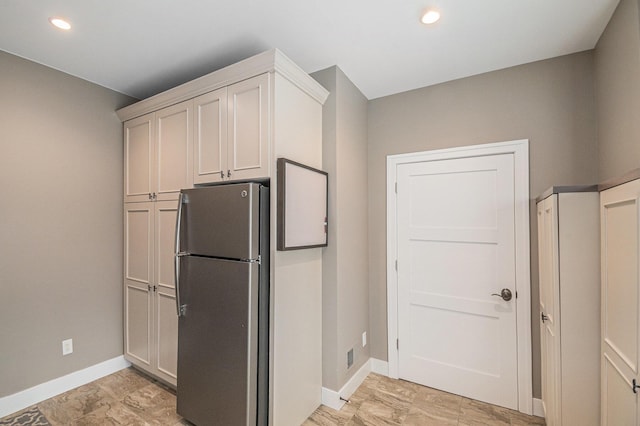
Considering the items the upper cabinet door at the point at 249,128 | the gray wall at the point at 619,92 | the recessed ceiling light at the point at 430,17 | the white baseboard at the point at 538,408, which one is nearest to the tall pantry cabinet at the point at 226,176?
the upper cabinet door at the point at 249,128

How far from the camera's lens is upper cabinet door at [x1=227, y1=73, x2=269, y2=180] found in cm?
189

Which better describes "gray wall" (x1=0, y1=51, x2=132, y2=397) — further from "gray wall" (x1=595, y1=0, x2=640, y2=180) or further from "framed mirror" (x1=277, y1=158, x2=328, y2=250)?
"gray wall" (x1=595, y1=0, x2=640, y2=180)

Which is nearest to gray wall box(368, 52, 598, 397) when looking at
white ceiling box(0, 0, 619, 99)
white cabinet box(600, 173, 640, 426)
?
white ceiling box(0, 0, 619, 99)

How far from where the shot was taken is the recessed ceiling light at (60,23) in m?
1.79

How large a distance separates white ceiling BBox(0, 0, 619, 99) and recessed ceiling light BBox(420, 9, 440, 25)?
44 millimetres

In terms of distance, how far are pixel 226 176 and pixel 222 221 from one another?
14.8 inches

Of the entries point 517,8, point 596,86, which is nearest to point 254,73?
point 517,8

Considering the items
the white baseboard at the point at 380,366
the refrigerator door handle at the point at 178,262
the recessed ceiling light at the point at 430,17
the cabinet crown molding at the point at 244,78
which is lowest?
the white baseboard at the point at 380,366

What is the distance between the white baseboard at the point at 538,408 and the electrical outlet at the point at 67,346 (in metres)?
3.73

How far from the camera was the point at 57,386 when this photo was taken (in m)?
2.36

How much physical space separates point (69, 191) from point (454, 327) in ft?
11.4

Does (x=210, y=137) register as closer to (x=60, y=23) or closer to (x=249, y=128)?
(x=249, y=128)

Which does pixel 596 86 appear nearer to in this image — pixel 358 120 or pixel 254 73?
pixel 358 120

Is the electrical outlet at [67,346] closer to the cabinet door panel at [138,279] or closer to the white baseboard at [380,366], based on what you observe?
the cabinet door panel at [138,279]
